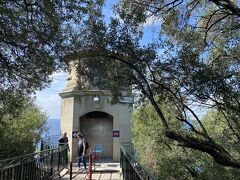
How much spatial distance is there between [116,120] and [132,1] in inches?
729

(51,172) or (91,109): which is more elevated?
(91,109)

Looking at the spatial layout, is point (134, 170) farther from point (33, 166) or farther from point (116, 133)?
point (116, 133)

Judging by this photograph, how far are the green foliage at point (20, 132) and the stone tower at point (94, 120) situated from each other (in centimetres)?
213

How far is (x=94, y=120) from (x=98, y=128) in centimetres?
67

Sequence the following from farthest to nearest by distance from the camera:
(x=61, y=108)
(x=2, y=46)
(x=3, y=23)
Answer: (x=61, y=108) < (x=2, y=46) < (x=3, y=23)

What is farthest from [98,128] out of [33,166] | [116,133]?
[33,166]

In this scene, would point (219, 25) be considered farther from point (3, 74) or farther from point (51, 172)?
point (51, 172)

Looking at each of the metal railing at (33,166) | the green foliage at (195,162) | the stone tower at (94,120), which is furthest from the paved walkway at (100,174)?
the stone tower at (94,120)

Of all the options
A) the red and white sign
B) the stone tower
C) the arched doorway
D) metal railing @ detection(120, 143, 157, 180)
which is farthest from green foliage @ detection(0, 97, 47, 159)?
the red and white sign

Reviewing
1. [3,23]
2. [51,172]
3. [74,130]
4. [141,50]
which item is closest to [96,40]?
[141,50]

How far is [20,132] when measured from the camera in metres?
21.5

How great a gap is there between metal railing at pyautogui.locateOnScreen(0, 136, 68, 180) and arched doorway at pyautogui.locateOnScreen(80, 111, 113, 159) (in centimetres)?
1063

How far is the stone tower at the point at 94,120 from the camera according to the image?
2741cm

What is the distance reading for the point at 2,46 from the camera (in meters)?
11.3
